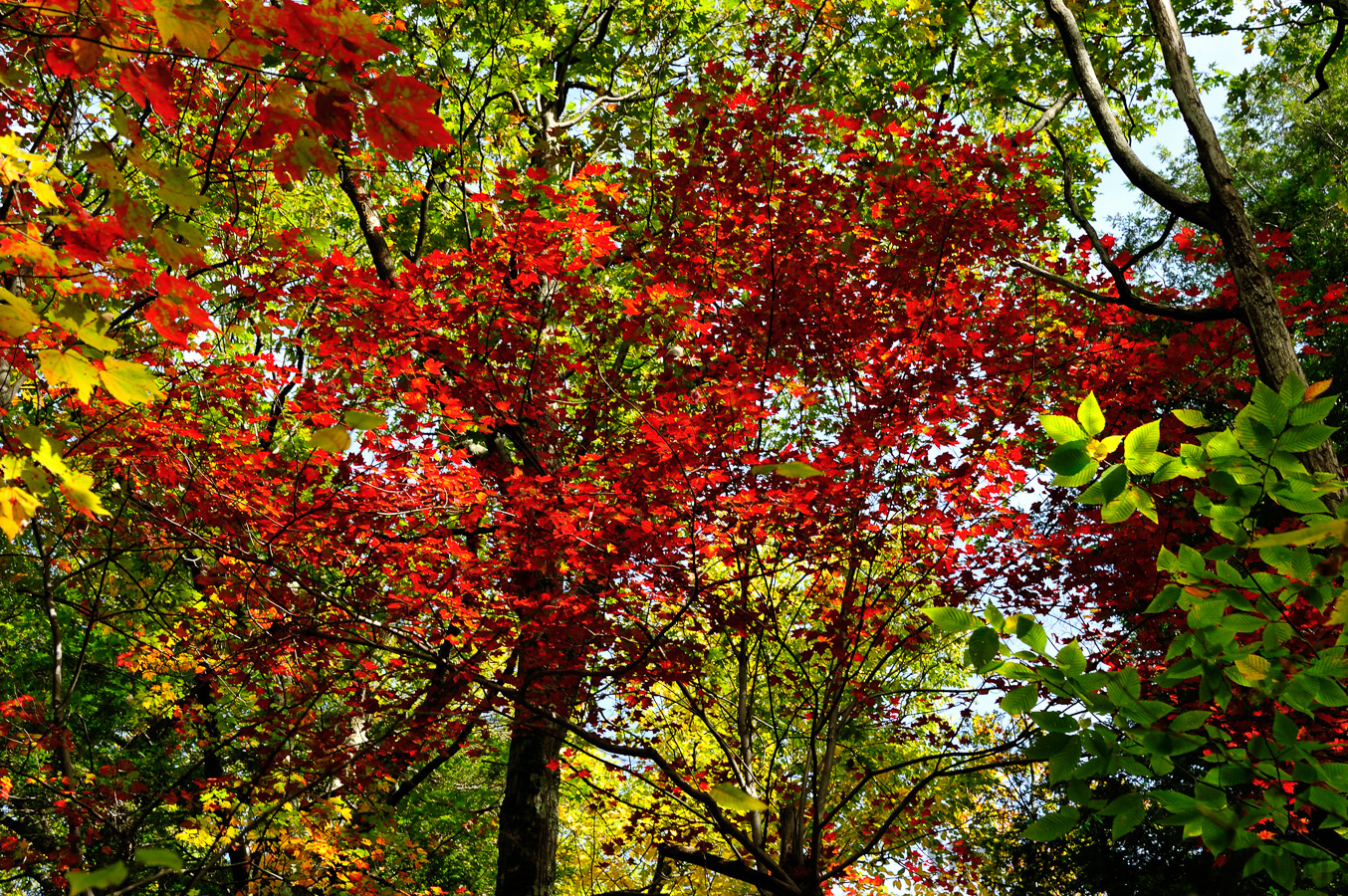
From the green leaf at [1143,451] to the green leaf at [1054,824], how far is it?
3.06ft

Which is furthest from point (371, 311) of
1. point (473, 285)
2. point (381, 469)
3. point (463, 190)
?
point (463, 190)

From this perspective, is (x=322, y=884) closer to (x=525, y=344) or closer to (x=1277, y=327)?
(x=525, y=344)

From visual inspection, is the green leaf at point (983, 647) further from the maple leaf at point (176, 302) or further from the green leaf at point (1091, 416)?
the maple leaf at point (176, 302)

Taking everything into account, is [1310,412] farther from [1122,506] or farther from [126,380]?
[126,380]

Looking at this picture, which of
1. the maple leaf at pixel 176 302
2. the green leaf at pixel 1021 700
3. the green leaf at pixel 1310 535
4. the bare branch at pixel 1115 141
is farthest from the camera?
the bare branch at pixel 1115 141

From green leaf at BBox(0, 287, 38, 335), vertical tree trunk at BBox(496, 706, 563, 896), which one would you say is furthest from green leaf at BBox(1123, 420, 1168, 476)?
vertical tree trunk at BBox(496, 706, 563, 896)

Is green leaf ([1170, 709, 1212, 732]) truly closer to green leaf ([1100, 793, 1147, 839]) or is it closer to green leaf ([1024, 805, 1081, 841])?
green leaf ([1100, 793, 1147, 839])

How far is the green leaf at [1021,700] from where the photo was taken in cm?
214

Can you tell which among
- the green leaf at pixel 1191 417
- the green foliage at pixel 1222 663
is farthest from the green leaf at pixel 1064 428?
the green leaf at pixel 1191 417

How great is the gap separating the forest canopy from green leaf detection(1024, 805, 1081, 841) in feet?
0.05

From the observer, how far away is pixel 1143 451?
6.85 ft

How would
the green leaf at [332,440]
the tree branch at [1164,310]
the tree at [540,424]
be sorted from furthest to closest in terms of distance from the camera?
1. the tree at [540,424]
2. the tree branch at [1164,310]
3. the green leaf at [332,440]

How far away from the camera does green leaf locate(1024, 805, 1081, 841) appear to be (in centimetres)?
218

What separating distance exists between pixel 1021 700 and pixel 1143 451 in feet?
2.36
